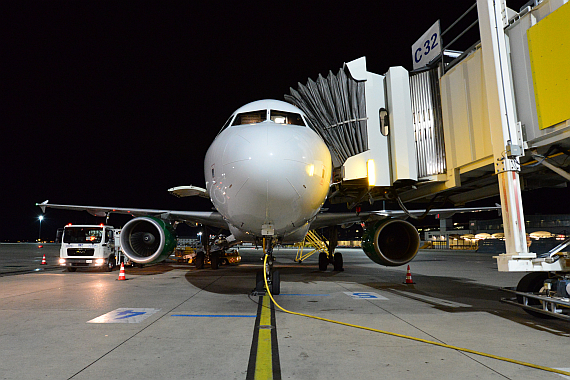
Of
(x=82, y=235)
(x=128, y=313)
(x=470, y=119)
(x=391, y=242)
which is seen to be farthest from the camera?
(x=82, y=235)

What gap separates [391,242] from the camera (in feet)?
30.7

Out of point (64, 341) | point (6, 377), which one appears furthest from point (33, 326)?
point (6, 377)

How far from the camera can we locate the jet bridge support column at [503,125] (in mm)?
4535

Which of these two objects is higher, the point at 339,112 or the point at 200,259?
the point at 339,112

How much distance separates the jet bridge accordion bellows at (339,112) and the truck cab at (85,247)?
1068 cm

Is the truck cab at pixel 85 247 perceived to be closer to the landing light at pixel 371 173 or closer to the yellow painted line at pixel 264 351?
the yellow painted line at pixel 264 351

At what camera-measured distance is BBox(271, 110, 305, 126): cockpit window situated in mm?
6450

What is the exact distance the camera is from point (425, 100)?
22.7 feet

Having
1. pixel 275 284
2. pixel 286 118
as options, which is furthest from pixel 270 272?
pixel 286 118

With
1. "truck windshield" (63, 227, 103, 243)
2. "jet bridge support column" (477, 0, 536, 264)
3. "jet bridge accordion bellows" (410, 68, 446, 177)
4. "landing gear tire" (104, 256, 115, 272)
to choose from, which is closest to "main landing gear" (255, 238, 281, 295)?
"jet bridge accordion bellows" (410, 68, 446, 177)

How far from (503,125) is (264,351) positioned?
13.5ft

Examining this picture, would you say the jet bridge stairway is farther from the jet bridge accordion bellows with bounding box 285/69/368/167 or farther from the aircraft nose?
the aircraft nose

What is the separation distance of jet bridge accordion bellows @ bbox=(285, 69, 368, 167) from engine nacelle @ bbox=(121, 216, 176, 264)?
4.74 metres

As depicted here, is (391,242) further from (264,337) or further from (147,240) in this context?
(147,240)
